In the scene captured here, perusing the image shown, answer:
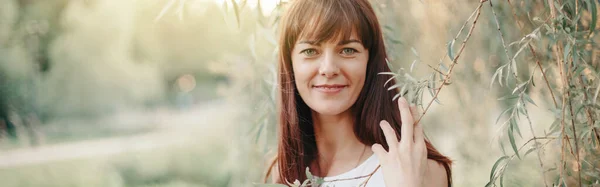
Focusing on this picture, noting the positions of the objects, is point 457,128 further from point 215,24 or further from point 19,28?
point 19,28

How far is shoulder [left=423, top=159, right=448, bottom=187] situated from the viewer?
1125mm

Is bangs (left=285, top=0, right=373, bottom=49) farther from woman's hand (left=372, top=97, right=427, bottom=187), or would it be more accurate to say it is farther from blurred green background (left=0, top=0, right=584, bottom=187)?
blurred green background (left=0, top=0, right=584, bottom=187)

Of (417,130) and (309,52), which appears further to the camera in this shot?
(309,52)

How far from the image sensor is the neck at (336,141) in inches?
49.6

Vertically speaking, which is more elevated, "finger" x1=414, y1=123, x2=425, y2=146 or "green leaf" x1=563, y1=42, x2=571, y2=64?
"green leaf" x1=563, y1=42, x2=571, y2=64

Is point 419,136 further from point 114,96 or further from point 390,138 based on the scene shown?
point 114,96

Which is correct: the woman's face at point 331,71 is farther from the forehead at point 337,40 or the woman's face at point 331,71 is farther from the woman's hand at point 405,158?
the woman's hand at point 405,158

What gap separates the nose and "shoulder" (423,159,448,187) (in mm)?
246

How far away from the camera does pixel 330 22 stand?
111 cm

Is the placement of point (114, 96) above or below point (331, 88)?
below

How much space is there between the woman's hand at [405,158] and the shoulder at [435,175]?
136mm

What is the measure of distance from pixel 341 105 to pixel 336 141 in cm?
15

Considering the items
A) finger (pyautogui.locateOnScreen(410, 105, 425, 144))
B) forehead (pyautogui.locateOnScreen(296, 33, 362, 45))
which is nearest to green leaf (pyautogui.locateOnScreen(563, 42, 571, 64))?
finger (pyautogui.locateOnScreen(410, 105, 425, 144))

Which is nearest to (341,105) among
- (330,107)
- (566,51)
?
(330,107)
